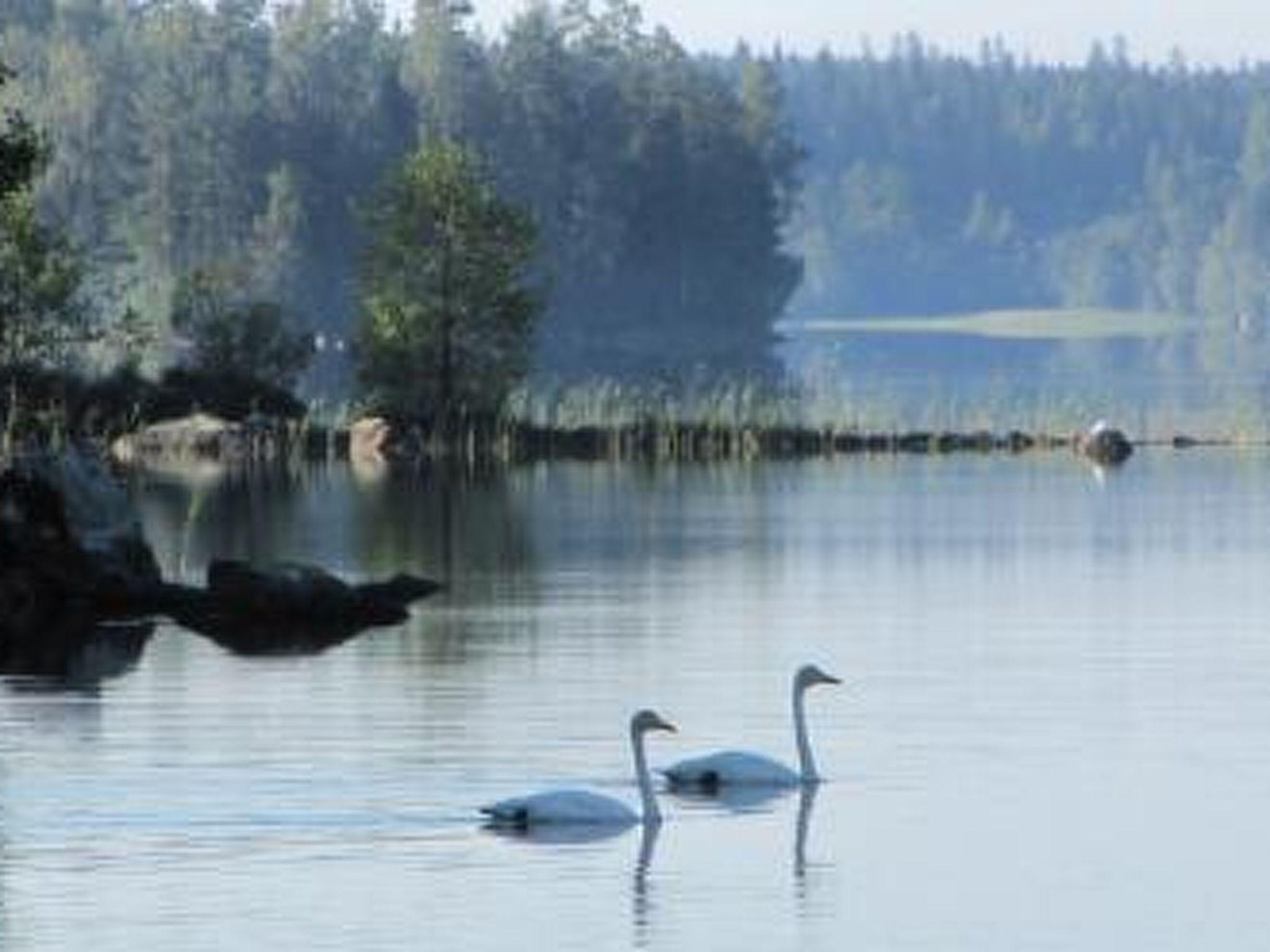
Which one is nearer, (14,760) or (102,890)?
(102,890)

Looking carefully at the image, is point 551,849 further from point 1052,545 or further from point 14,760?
point 1052,545

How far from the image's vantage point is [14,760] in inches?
1678

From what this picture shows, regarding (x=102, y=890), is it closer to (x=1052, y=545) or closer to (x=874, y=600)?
(x=874, y=600)

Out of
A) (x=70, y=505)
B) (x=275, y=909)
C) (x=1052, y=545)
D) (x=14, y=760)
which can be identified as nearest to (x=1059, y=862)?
(x=275, y=909)

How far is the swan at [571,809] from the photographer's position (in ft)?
125

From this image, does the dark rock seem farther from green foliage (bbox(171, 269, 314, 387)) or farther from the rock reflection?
green foliage (bbox(171, 269, 314, 387))

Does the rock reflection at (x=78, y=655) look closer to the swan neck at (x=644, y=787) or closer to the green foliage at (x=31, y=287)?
the swan neck at (x=644, y=787)

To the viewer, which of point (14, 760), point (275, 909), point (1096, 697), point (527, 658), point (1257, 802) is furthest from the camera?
point (527, 658)

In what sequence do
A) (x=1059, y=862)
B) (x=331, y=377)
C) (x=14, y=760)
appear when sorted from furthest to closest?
(x=331, y=377) → (x=14, y=760) → (x=1059, y=862)

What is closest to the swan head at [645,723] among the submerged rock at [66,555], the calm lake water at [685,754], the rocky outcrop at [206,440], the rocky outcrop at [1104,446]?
the calm lake water at [685,754]

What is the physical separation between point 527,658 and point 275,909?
2112 centimetres

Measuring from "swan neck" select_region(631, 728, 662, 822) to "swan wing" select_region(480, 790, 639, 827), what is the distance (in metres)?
0.17

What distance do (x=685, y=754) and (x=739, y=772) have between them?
3.21 meters

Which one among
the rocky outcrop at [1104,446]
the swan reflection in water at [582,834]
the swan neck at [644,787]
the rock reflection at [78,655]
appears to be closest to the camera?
the swan reflection in water at [582,834]
